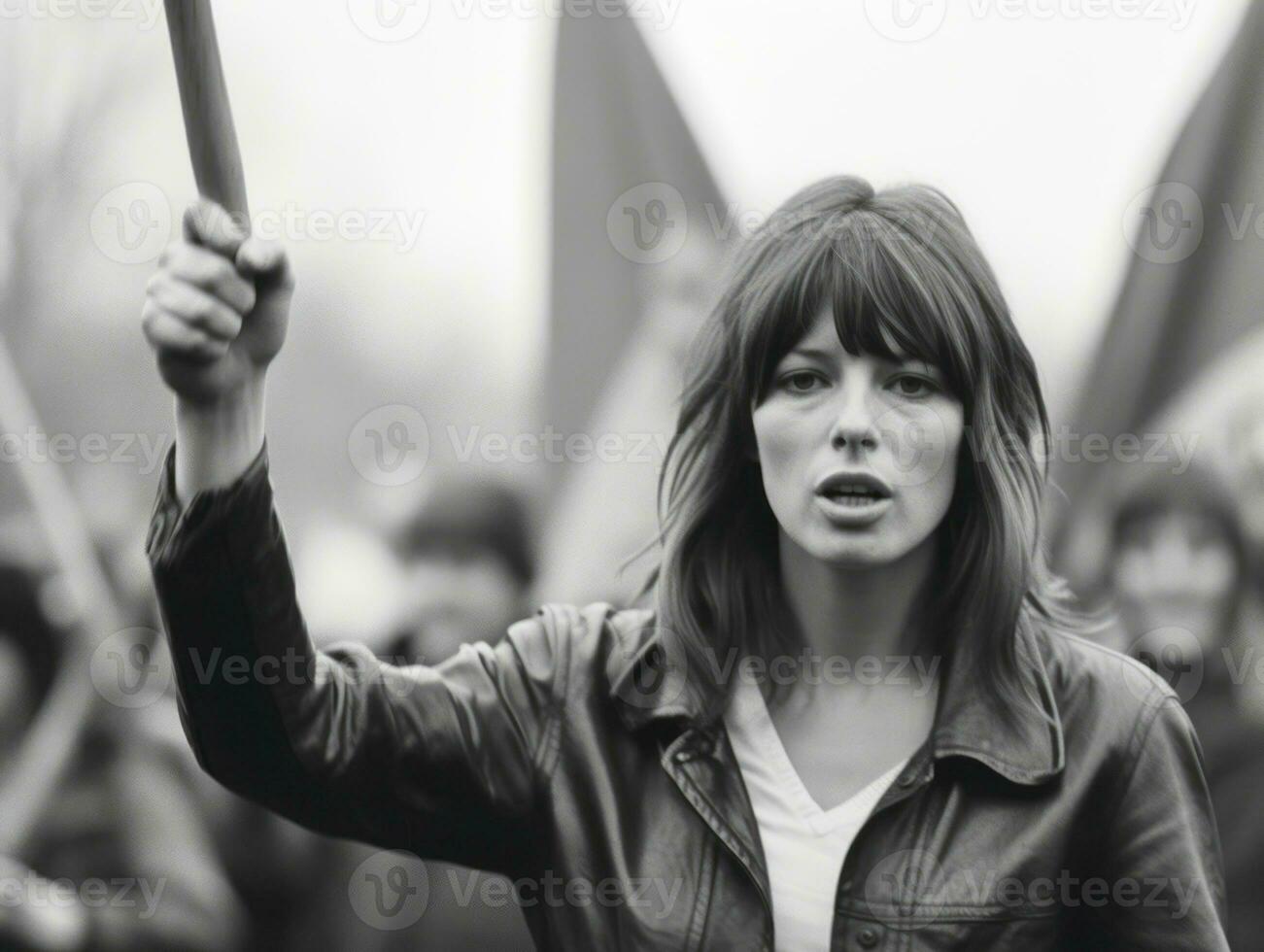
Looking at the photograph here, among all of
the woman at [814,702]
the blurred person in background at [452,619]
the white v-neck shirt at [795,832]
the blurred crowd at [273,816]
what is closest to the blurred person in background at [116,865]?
the blurred crowd at [273,816]

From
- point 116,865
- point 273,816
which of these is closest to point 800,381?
point 273,816

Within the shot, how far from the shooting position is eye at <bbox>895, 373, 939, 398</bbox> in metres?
1.57

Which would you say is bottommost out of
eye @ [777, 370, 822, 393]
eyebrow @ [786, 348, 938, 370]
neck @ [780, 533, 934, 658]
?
neck @ [780, 533, 934, 658]

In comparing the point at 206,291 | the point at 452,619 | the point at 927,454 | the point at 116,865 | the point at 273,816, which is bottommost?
the point at 116,865

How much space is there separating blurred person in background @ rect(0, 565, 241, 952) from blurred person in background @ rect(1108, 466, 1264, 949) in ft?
5.98

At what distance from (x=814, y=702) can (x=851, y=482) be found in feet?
0.88

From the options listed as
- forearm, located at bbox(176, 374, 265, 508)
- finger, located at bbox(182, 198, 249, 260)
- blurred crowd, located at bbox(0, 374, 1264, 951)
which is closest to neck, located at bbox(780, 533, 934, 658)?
forearm, located at bbox(176, 374, 265, 508)

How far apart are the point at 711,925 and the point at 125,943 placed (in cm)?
179

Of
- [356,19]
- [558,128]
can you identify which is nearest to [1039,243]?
[558,128]

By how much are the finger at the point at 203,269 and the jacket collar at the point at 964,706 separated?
654 mm

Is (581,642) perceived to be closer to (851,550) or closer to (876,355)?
(851,550)

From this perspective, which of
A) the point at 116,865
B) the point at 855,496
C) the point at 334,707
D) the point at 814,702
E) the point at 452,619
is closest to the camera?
the point at 334,707

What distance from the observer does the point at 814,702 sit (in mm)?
1627

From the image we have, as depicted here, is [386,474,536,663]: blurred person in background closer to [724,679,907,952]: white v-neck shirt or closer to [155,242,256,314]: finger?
[724,679,907,952]: white v-neck shirt
